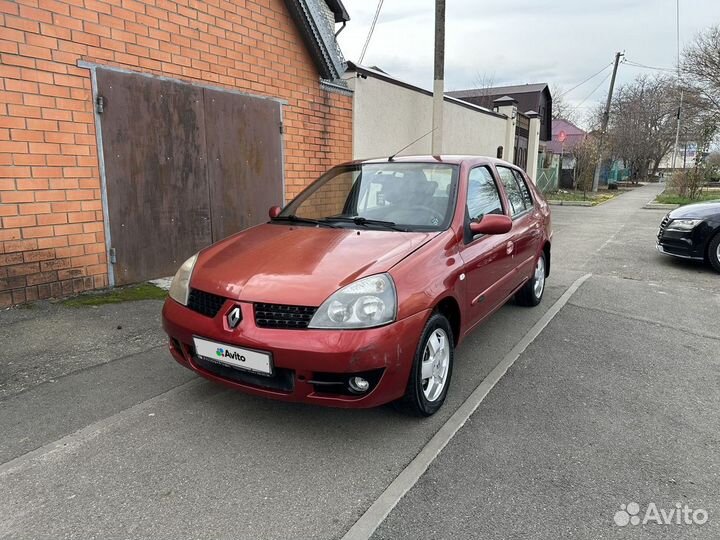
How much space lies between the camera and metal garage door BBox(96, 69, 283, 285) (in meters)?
5.58

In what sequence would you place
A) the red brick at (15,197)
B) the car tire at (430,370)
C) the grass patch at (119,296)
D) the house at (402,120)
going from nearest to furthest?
the car tire at (430,370), the red brick at (15,197), the grass patch at (119,296), the house at (402,120)

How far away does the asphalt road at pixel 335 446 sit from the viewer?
225 centimetres

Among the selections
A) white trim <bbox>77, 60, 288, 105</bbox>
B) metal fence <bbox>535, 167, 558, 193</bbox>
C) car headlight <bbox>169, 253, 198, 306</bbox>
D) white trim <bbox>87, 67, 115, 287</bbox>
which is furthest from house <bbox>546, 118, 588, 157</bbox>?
car headlight <bbox>169, 253, 198, 306</bbox>

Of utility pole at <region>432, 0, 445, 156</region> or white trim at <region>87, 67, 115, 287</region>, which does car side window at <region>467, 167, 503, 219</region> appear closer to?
white trim at <region>87, 67, 115, 287</region>

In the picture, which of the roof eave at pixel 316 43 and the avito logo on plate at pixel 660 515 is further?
the roof eave at pixel 316 43

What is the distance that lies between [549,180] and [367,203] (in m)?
29.6

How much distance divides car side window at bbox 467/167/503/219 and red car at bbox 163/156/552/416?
19 mm

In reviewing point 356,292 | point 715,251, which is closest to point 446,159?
point 356,292

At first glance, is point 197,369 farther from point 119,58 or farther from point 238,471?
point 119,58

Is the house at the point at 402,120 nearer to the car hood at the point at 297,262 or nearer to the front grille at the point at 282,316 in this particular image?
the car hood at the point at 297,262

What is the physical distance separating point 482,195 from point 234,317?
7.70 ft

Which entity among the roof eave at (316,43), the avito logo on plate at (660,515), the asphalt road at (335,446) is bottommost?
the avito logo on plate at (660,515)

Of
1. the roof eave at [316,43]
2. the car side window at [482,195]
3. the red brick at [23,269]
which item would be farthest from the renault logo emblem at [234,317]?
the roof eave at [316,43]

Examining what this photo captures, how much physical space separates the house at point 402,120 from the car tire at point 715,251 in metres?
4.87
